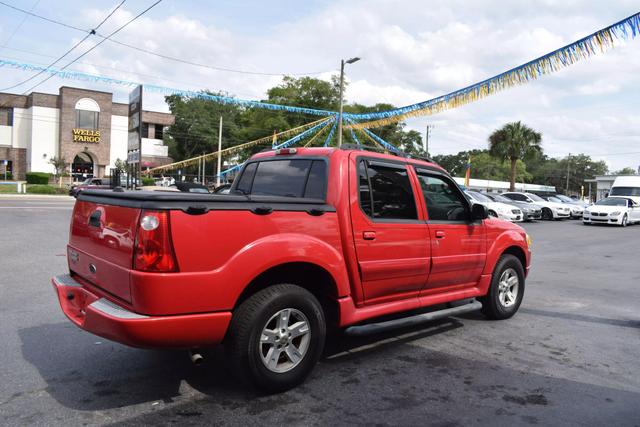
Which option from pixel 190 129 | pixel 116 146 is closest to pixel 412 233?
pixel 116 146

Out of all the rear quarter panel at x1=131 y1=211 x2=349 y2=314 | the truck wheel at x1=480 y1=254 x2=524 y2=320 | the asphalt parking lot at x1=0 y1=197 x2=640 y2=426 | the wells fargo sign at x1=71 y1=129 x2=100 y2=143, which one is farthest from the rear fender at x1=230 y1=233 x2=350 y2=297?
the wells fargo sign at x1=71 y1=129 x2=100 y2=143

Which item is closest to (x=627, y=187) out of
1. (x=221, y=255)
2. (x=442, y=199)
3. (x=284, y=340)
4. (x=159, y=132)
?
(x=442, y=199)

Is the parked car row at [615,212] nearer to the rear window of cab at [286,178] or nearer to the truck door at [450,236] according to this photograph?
the truck door at [450,236]

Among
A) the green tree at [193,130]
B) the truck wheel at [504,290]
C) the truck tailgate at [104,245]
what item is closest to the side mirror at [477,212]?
the truck wheel at [504,290]

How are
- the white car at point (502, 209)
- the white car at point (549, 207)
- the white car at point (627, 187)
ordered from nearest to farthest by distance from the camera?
the white car at point (502, 209) < the white car at point (549, 207) < the white car at point (627, 187)

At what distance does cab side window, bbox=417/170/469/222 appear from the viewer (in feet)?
15.8

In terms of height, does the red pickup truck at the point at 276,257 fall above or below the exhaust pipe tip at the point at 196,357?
above

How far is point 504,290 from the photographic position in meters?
5.82

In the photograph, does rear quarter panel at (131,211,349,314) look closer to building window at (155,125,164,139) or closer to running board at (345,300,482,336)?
running board at (345,300,482,336)

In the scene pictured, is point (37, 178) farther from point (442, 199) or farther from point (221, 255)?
point (221, 255)

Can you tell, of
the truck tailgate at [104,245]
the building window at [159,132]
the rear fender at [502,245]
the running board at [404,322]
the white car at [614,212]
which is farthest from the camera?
the building window at [159,132]

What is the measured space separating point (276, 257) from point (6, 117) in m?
60.1

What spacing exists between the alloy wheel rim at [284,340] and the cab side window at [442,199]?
1803mm

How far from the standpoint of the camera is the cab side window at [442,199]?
15.8ft
